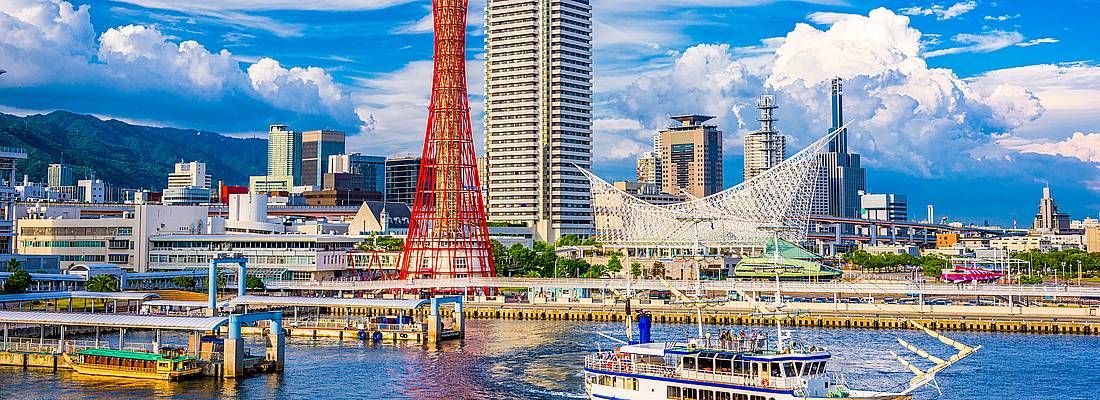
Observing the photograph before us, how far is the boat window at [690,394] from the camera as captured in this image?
40594 mm

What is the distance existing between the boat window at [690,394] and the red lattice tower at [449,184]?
202 ft

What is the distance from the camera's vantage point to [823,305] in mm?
83812

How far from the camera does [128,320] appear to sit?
2114 inches

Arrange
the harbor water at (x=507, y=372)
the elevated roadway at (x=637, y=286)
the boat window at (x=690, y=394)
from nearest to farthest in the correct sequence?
the boat window at (x=690, y=394) → the harbor water at (x=507, y=372) → the elevated roadway at (x=637, y=286)

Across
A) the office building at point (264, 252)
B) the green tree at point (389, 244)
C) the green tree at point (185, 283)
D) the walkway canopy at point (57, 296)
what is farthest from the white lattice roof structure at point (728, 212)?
the walkway canopy at point (57, 296)

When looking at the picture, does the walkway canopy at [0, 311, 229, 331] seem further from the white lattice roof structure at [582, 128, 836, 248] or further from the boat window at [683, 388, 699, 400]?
the white lattice roof structure at [582, 128, 836, 248]

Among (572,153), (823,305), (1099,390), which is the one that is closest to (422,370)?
(1099,390)

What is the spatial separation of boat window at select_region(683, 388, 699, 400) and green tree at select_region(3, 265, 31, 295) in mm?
53074

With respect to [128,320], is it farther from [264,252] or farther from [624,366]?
[264,252]

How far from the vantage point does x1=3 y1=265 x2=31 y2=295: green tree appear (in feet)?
251

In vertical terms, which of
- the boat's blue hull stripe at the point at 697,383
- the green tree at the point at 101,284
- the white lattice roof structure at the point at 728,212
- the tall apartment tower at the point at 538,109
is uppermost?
the tall apartment tower at the point at 538,109

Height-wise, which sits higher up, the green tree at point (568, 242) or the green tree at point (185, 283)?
the green tree at point (568, 242)

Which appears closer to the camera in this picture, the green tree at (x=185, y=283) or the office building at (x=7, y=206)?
the green tree at (x=185, y=283)

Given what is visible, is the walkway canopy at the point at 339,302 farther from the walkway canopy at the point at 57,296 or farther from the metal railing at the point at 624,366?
the metal railing at the point at 624,366
